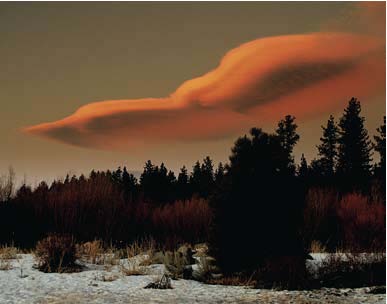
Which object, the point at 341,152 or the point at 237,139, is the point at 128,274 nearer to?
the point at 237,139

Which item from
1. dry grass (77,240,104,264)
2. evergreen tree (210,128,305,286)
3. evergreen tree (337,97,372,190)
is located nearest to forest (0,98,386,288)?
evergreen tree (210,128,305,286)

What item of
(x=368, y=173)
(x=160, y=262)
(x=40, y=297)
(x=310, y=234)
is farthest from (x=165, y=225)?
(x=368, y=173)

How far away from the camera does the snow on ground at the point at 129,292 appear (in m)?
9.68

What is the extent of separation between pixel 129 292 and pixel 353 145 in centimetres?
4243

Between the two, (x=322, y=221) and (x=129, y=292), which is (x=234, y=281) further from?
(x=322, y=221)

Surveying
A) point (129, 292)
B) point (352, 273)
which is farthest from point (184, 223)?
point (129, 292)

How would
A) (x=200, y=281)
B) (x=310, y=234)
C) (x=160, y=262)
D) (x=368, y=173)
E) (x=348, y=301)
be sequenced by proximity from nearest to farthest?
(x=348, y=301)
(x=200, y=281)
(x=160, y=262)
(x=310, y=234)
(x=368, y=173)

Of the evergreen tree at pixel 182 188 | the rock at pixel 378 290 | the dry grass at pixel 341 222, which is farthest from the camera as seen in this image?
the evergreen tree at pixel 182 188

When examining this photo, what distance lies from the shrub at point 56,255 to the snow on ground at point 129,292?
723mm

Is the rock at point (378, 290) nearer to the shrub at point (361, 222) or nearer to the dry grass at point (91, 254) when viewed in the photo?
the dry grass at point (91, 254)

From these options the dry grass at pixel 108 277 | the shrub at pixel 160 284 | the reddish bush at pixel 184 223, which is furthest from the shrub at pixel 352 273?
the reddish bush at pixel 184 223

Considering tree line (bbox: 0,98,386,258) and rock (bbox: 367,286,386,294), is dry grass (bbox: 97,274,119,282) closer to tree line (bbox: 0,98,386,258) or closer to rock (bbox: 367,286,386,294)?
tree line (bbox: 0,98,386,258)

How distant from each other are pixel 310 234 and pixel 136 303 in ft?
38.6

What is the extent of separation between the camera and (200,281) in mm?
11852
